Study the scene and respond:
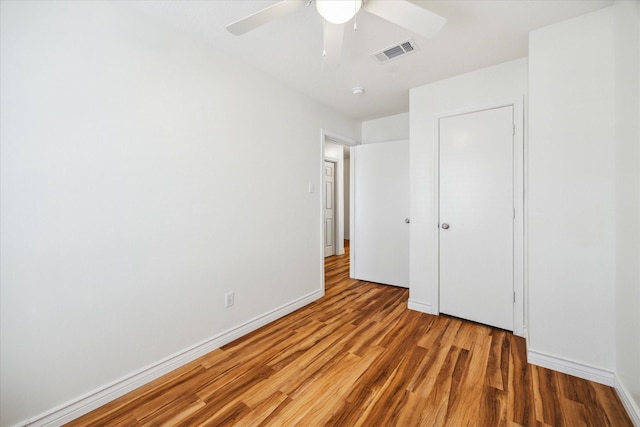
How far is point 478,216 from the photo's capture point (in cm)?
246

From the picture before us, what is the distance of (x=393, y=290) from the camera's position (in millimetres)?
3438

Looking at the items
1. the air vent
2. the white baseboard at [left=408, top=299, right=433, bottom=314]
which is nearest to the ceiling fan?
the air vent

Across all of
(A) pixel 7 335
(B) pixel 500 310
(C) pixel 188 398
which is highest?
(A) pixel 7 335

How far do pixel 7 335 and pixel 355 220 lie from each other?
335 centimetres

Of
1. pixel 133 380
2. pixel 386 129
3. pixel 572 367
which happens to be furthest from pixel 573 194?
pixel 133 380

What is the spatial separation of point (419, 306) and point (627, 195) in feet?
6.09

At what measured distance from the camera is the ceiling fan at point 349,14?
3.92 feet

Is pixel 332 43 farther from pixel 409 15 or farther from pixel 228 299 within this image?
pixel 228 299

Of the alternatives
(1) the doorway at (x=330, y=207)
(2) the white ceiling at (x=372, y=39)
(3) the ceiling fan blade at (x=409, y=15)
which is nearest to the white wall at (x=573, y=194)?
(2) the white ceiling at (x=372, y=39)

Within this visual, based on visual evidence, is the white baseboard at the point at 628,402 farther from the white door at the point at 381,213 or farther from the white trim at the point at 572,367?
the white door at the point at 381,213

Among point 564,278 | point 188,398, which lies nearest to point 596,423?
point 564,278

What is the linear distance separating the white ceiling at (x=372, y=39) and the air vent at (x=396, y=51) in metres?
0.05

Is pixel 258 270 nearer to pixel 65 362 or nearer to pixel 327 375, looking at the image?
pixel 327 375

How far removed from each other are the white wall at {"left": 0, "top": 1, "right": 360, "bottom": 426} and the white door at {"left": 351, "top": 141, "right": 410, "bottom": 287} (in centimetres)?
175
